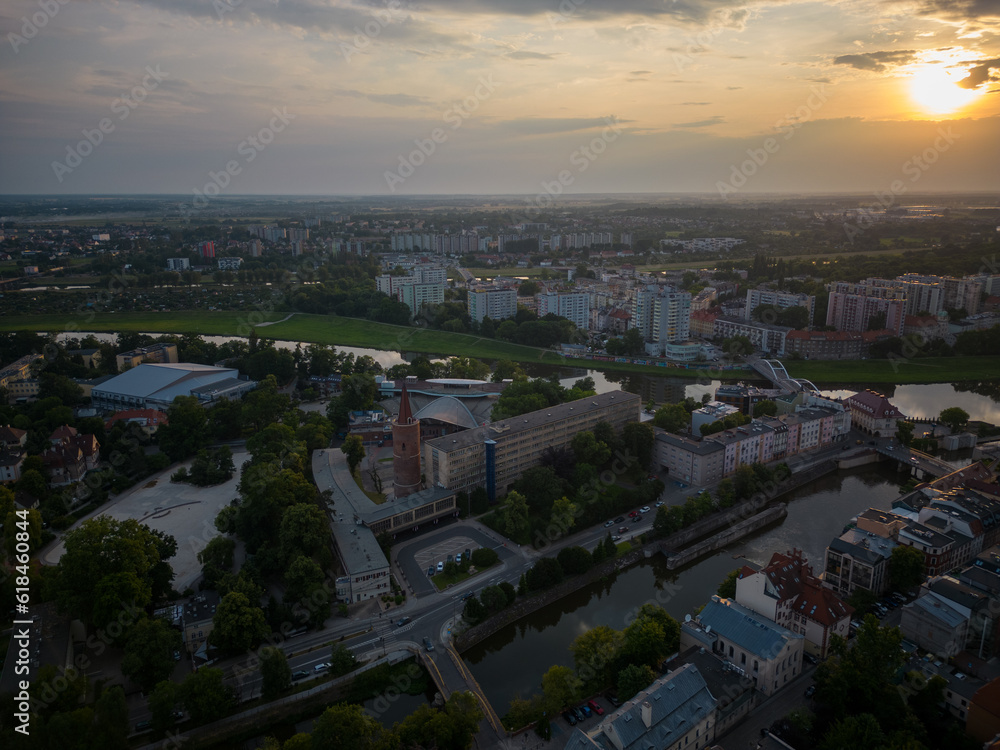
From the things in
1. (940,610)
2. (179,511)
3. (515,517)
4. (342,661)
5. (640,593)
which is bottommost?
(640,593)

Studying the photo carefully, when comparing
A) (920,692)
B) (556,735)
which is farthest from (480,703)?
(920,692)

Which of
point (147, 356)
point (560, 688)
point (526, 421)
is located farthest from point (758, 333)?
point (147, 356)

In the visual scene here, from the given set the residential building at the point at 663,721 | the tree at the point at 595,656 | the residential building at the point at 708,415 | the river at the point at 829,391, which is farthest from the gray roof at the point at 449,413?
the residential building at the point at 663,721

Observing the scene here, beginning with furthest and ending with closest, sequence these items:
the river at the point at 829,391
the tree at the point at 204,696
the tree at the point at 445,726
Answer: the river at the point at 829,391
the tree at the point at 204,696
the tree at the point at 445,726

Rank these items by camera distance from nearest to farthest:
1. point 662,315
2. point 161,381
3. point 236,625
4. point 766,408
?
Result: 1. point 236,625
2. point 766,408
3. point 161,381
4. point 662,315

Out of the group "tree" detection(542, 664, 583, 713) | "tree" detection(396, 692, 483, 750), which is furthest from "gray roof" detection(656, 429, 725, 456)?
"tree" detection(396, 692, 483, 750)

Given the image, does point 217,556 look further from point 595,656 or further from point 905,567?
point 905,567

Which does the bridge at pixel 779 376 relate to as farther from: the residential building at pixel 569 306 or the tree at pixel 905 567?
the tree at pixel 905 567
